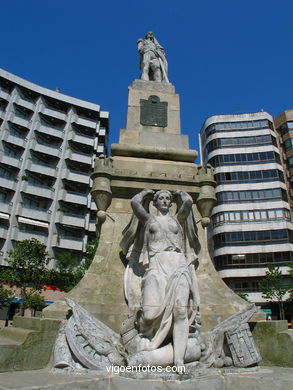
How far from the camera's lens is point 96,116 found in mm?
57094

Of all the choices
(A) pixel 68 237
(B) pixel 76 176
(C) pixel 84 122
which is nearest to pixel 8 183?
(B) pixel 76 176

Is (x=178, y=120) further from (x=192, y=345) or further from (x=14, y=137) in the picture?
(x=14, y=137)

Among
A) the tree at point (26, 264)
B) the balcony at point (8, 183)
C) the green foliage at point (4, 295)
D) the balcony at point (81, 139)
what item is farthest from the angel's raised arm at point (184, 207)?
the balcony at point (81, 139)

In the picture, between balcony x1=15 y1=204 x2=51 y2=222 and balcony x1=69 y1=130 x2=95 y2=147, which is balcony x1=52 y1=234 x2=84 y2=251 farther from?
balcony x1=69 y1=130 x2=95 y2=147

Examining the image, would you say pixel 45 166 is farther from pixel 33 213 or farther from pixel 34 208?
pixel 33 213

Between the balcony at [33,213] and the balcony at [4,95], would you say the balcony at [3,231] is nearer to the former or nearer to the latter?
the balcony at [33,213]

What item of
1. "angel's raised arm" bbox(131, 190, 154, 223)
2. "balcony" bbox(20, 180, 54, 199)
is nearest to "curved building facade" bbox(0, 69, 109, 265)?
"balcony" bbox(20, 180, 54, 199)

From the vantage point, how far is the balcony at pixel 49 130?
4944 cm

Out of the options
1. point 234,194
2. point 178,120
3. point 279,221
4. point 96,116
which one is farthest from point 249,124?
point 178,120

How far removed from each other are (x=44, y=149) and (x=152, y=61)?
1638 inches

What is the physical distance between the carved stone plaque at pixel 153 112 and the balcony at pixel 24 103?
4522 centimetres

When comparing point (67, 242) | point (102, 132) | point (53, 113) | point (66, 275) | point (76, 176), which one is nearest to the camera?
point (66, 275)

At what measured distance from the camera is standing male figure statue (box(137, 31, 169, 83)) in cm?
1023

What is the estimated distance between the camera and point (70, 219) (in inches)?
1853
